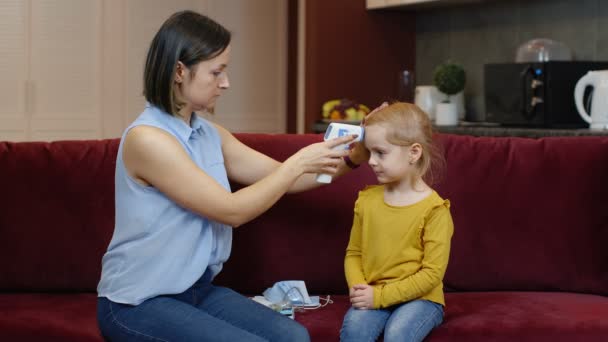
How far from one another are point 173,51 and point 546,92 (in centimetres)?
238

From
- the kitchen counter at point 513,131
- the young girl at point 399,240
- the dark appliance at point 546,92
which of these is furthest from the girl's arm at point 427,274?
the dark appliance at point 546,92

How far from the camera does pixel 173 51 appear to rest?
A: 1898mm

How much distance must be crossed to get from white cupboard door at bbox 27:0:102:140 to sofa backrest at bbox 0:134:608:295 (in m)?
2.49

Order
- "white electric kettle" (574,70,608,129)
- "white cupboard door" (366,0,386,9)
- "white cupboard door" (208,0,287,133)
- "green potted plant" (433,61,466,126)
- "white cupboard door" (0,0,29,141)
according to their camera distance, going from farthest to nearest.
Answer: "white cupboard door" (208,0,287,133) < "white cupboard door" (366,0,386,9) < "white cupboard door" (0,0,29,141) < "green potted plant" (433,61,466,126) < "white electric kettle" (574,70,608,129)

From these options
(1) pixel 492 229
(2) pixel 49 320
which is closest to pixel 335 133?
(1) pixel 492 229

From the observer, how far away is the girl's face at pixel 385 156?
207 centimetres

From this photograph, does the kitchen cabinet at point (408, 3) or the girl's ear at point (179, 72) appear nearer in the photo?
the girl's ear at point (179, 72)

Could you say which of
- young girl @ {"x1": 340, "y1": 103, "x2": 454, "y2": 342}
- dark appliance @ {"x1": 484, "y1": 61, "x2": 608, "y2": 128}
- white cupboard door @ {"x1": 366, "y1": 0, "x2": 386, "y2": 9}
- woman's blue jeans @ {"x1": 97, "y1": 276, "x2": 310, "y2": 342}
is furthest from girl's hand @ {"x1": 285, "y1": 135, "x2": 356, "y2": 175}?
white cupboard door @ {"x1": 366, "y1": 0, "x2": 386, "y2": 9}

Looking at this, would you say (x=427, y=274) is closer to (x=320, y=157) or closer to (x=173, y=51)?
(x=320, y=157)

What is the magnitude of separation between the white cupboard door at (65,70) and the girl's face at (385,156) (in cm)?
319

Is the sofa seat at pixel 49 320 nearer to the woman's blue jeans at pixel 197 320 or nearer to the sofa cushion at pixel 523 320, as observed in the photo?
the woman's blue jeans at pixel 197 320

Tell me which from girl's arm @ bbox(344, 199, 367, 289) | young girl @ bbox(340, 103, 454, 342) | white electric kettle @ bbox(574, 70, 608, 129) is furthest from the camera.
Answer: white electric kettle @ bbox(574, 70, 608, 129)

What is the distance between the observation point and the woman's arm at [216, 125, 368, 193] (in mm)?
2225

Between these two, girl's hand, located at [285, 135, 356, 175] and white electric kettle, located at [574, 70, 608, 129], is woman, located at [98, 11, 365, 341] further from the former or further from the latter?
white electric kettle, located at [574, 70, 608, 129]
